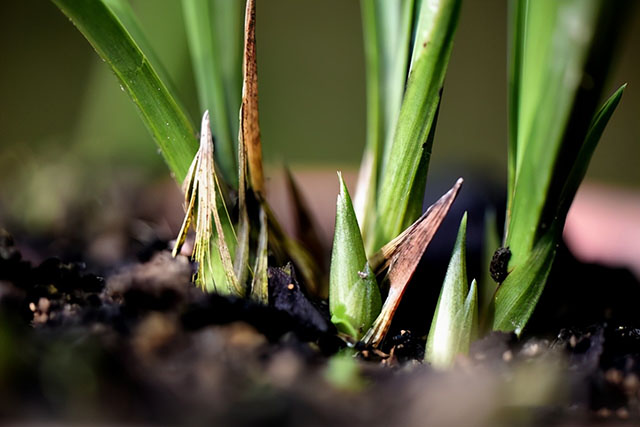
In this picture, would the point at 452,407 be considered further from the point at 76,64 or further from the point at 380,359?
the point at 76,64

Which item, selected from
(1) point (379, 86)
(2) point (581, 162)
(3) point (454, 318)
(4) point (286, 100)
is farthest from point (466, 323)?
(4) point (286, 100)

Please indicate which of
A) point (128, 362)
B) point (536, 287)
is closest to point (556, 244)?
point (536, 287)

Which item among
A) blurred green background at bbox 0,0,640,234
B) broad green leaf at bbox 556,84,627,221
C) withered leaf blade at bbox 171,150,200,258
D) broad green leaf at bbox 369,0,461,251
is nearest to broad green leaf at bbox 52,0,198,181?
withered leaf blade at bbox 171,150,200,258

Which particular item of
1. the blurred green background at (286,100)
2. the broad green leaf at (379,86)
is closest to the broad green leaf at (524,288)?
the broad green leaf at (379,86)

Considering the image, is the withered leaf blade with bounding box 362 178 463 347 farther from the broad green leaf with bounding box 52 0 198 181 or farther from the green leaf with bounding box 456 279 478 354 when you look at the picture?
the broad green leaf with bounding box 52 0 198 181

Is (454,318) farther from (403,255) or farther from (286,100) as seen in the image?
(286,100)

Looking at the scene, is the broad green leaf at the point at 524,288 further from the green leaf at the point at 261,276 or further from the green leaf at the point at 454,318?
the green leaf at the point at 261,276

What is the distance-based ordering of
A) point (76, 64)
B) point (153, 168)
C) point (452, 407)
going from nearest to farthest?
point (452, 407), point (153, 168), point (76, 64)
